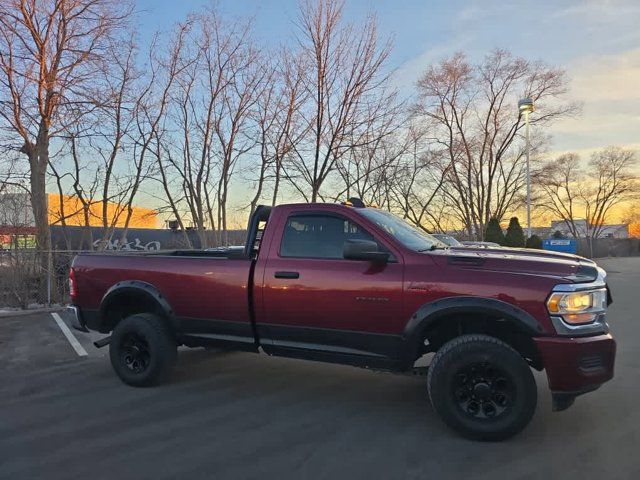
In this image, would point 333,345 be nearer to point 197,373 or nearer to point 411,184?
point 197,373

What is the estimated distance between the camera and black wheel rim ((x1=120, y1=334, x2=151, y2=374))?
5891 mm

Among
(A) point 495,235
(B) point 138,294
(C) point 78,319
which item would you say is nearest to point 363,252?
(B) point 138,294

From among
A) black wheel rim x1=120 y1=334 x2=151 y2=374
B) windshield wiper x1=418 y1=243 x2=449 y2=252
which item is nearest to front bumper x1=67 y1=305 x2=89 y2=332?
black wheel rim x1=120 y1=334 x2=151 y2=374

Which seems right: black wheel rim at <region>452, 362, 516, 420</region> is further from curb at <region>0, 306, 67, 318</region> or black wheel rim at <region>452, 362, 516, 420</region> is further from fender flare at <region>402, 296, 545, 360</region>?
curb at <region>0, 306, 67, 318</region>

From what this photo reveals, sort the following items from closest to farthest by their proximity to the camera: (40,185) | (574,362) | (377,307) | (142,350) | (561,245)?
(574,362)
(377,307)
(142,350)
(40,185)
(561,245)

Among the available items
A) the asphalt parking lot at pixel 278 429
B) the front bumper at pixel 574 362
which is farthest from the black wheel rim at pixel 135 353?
the front bumper at pixel 574 362

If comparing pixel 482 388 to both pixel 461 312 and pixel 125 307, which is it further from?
pixel 125 307

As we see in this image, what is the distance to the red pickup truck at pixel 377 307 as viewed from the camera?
417 centimetres

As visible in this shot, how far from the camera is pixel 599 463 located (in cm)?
378

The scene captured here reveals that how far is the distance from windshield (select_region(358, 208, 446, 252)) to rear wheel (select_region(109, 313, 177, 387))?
2.56 meters

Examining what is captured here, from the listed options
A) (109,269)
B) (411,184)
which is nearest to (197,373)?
(109,269)

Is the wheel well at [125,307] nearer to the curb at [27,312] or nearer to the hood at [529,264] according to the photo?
the hood at [529,264]

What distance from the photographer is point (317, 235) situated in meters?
5.21

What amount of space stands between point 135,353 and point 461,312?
12.0ft
